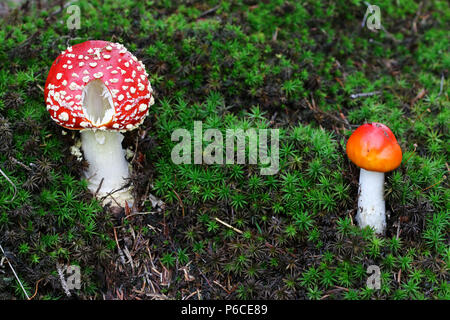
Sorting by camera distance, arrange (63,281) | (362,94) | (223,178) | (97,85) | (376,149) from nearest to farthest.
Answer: (376,149), (63,281), (97,85), (223,178), (362,94)

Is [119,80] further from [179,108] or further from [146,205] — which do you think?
[146,205]

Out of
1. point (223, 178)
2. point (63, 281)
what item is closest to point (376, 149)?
point (223, 178)

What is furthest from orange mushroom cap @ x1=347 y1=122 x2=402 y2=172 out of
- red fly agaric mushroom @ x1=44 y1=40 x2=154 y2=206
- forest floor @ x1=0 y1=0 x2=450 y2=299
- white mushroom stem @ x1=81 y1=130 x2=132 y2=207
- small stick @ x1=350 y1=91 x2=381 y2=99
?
white mushroom stem @ x1=81 y1=130 x2=132 y2=207

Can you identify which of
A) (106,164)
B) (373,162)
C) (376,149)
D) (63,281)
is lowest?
(63,281)

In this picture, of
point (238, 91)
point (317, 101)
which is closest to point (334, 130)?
point (317, 101)

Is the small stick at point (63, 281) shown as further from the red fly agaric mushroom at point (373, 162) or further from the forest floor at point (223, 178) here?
the red fly agaric mushroom at point (373, 162)

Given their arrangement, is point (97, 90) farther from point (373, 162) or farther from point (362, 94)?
point (362, 94)
